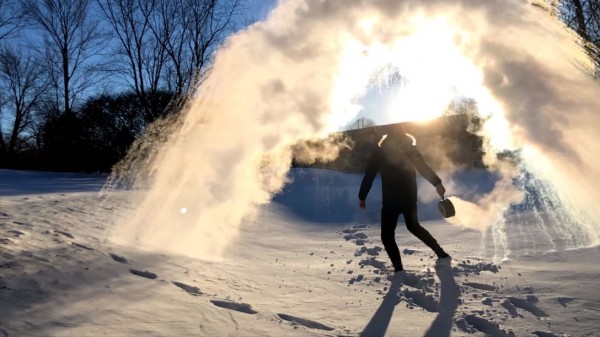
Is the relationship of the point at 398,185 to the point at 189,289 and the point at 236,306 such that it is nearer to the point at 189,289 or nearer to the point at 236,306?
the point at 236,306

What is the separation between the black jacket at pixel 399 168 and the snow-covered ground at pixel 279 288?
84 cm

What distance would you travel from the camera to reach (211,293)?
408 cm

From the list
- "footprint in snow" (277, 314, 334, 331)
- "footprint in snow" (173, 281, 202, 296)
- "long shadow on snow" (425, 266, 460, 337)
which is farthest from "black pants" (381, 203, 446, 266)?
"footprint in snow" (173, 281, 202, 296)

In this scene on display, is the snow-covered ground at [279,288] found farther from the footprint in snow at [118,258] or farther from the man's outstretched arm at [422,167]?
the man's outstretched arm at [422,167]

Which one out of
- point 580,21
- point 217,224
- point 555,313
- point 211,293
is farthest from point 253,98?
point 580,21

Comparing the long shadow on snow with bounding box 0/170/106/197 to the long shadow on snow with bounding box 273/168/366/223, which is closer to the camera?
the long shadow on snow with bounding box 0/170/106/197

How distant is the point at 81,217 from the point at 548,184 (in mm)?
8167

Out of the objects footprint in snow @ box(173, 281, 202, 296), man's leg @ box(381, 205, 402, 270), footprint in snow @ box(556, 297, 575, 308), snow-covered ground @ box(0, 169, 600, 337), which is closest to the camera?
snow-covered ground @ box(0, 169, 600, 337)

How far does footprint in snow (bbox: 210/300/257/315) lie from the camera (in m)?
3.66

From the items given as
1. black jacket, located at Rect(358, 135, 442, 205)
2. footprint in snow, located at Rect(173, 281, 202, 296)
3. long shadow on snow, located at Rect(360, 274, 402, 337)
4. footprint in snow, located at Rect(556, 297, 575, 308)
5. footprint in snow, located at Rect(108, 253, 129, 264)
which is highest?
black jacket, located at Rect(358, 135, 442, 205)

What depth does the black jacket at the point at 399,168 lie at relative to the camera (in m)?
5.17

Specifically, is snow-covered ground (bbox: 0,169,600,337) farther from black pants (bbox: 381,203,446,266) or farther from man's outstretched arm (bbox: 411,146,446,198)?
man's outstretched arm (bbox: 411,146,446,198)

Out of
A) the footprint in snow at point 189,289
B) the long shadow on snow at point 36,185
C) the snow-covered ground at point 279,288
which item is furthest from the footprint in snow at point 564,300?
the long shadow on snow at point 36,185

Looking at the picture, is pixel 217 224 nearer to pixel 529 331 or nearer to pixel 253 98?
pixel 253 98
